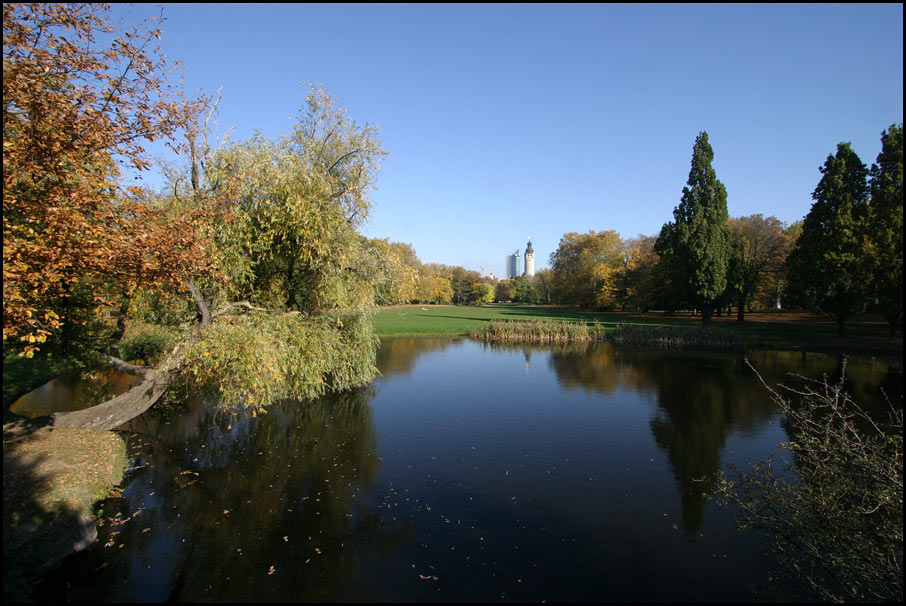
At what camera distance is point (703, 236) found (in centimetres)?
3541

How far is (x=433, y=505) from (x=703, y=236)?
33.8 meters

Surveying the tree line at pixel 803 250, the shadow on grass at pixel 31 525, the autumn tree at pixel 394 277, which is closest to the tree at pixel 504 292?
the tree line at pixel 803 250

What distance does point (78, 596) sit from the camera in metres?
5.88

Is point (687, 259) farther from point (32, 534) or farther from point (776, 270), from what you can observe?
point (32, 534)

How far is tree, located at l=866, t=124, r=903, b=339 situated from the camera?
25328 mm

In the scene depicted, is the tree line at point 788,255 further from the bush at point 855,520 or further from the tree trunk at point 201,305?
the bush at point 855,520

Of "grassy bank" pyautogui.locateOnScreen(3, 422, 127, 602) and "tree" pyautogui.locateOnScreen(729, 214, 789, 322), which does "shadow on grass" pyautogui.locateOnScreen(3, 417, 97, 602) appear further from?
"tree" pyautogui.locateOnScreen(729, 214, 789, 322)

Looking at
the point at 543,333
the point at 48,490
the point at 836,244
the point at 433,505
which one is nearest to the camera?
the point at 48,490

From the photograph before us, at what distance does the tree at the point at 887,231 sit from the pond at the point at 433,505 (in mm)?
12029

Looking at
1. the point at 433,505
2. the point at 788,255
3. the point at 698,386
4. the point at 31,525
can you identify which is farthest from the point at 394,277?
the point at 788,255

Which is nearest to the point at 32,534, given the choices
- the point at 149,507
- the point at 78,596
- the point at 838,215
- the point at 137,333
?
the point at 78,596

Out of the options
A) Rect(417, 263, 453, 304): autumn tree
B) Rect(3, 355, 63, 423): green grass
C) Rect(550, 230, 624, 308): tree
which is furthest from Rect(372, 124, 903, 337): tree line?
Rect(417, 263, 453, 304): autumn tree

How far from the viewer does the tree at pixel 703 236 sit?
35375 millimetres

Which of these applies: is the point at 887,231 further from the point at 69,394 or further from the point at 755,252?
the point at 69,394
